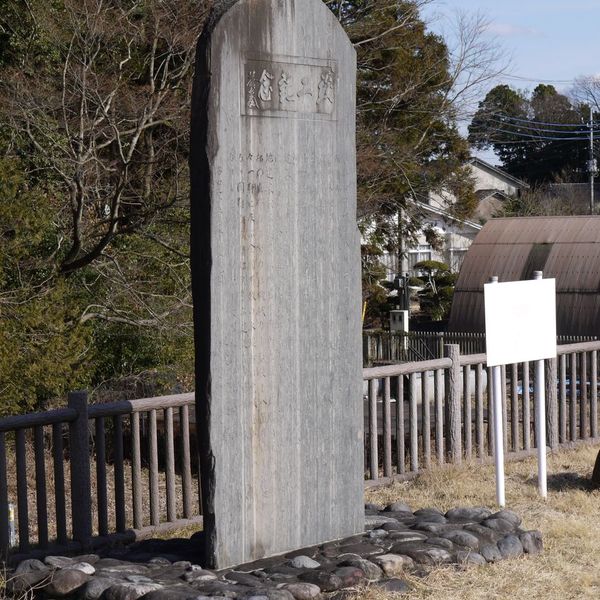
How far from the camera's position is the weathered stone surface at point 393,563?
19.2 ft

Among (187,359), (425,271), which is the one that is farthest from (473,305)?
(425,271)

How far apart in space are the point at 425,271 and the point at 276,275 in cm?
3531

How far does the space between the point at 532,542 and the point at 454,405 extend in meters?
3.52

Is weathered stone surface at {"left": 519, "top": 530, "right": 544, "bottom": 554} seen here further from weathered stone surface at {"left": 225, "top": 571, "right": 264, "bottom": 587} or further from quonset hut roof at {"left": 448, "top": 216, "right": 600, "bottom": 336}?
quonset hut roof at {"left": 448, "top": 216, "right": 600, "bottom": 336}

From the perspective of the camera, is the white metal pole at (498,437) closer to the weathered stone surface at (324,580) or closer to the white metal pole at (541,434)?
the white metal pole at (541,434)

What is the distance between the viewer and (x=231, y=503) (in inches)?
231

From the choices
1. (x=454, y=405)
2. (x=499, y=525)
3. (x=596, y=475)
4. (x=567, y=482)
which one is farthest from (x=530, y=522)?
(x=454, y=405)

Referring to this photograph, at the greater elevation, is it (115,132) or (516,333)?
(115,132)

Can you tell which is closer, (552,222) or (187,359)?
(187,359)

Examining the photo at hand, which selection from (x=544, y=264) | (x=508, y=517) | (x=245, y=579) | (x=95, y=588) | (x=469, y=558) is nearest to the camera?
(x=95, y=588)

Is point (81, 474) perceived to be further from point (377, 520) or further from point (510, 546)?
point (510, 546)

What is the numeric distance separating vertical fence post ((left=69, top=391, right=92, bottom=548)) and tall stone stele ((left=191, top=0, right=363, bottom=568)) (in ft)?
5.93

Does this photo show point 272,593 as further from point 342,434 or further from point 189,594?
point 342,434

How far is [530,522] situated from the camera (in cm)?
761
